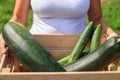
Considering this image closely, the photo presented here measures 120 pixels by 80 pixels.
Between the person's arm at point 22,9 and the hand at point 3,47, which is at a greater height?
the person's arm at point 22,9

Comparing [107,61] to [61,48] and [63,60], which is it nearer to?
[63,60]

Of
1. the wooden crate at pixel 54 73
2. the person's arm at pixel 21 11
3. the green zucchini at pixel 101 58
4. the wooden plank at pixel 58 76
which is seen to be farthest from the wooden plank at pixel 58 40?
the wooden plank at pixel 58 76

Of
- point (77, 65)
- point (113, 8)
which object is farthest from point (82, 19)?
point (113, 8)

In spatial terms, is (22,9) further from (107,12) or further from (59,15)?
(107,12)

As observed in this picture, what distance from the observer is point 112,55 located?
1854 mm

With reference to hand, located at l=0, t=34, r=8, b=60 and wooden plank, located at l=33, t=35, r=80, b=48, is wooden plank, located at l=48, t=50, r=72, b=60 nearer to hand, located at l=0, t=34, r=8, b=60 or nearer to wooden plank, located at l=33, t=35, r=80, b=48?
wooden plank, located at l=33, t=35, r=80, b=48

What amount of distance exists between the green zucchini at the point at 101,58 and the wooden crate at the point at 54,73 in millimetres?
86

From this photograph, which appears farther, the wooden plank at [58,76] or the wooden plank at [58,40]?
the wooden plank at [58,40]

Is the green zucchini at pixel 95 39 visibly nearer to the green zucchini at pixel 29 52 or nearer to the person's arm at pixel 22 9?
the green zucchini at pixel 29 52

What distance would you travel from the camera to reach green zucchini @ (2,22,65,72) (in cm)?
181

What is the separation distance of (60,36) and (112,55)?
500 mm

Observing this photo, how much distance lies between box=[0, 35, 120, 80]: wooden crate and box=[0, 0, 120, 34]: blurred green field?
8.08 ft

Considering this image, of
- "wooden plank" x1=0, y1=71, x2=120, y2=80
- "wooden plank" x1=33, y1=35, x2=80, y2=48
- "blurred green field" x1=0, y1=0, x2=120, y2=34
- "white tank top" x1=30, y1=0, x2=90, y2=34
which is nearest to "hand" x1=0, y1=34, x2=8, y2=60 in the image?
"wooden plank" x1=33, y1=35, x2=80, y2=48

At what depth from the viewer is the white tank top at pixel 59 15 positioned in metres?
2.59
